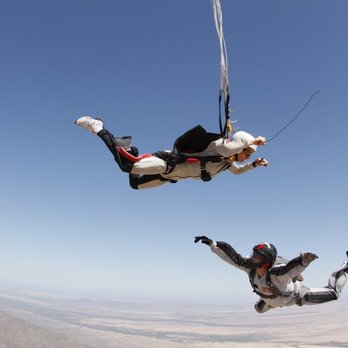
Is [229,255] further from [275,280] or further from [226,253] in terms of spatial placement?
[275,280]

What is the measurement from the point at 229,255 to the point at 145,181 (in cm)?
218

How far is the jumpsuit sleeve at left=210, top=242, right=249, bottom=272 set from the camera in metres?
6.64

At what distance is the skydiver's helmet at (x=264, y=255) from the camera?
6234mm

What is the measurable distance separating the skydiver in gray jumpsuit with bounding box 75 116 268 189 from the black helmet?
1620mm

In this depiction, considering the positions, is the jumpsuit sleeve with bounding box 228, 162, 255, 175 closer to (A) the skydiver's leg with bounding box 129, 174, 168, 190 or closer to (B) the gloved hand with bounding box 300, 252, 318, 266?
(A) the skydiver's leg with bounding box 129, 174, 168, 190

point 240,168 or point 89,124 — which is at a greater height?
point 89,124

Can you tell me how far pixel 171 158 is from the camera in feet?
18.7

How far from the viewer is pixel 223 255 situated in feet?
22.0

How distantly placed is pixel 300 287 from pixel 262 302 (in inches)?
35.3

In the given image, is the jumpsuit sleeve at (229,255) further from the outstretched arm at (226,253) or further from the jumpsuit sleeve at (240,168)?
the jumpsuit sleeve at (240,168)

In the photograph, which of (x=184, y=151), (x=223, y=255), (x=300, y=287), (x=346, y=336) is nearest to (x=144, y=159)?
(x=184, y=151)

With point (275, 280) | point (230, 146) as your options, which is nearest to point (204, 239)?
point (275, 280)

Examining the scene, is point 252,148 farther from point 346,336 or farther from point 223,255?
point 346,336

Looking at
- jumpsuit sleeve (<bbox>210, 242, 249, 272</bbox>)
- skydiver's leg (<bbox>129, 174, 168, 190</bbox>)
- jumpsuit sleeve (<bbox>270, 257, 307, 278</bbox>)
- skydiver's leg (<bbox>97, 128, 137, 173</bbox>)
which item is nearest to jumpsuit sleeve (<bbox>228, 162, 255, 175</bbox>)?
skydiver's leg (<bbox>129, 174, 168, 190</bbox>)
